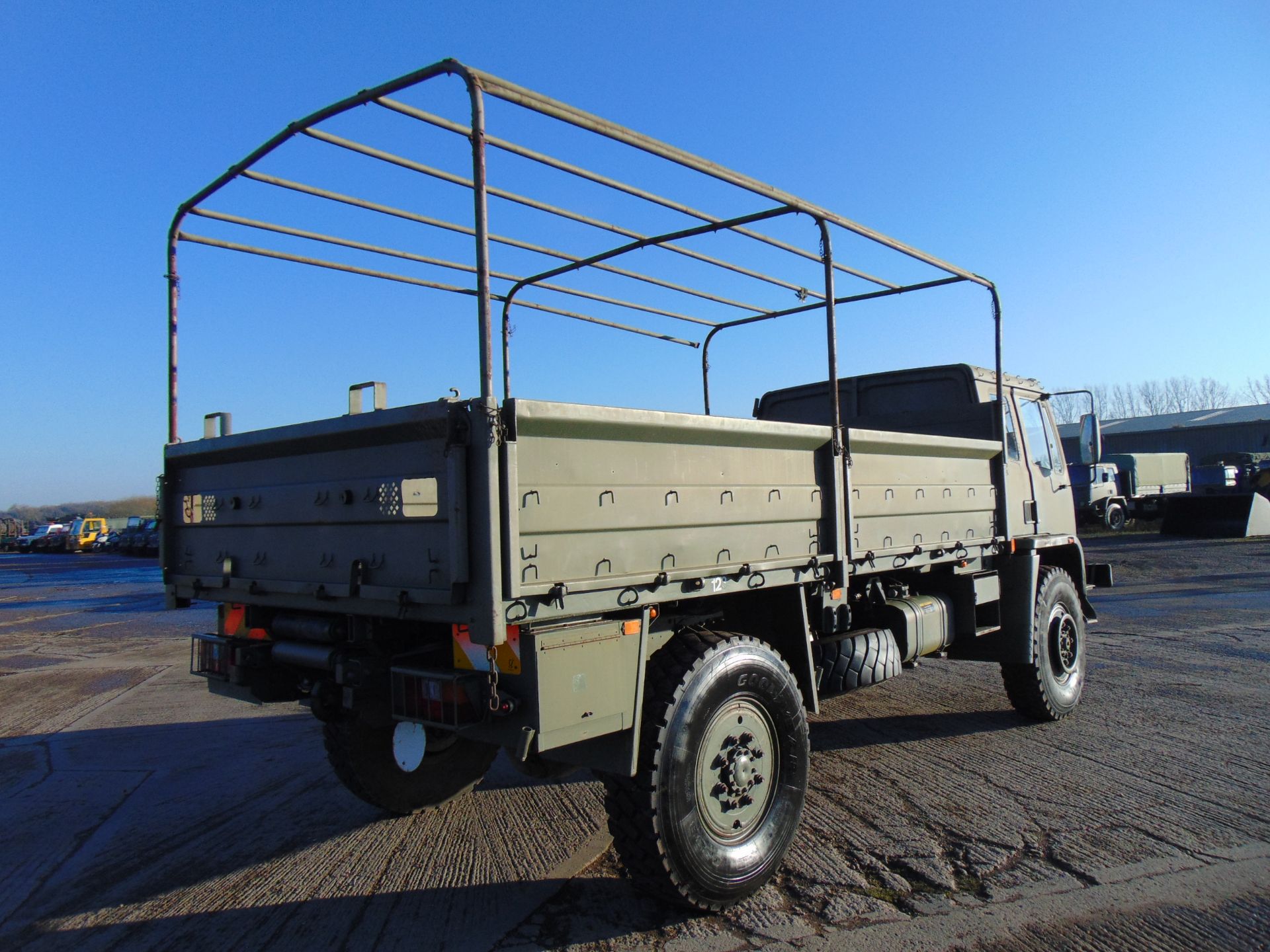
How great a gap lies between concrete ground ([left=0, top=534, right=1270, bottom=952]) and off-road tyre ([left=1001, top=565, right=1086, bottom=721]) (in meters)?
0.16

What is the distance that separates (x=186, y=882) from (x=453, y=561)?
7.74 feet

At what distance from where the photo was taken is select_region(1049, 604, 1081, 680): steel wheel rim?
20.5ft

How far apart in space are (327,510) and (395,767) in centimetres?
170

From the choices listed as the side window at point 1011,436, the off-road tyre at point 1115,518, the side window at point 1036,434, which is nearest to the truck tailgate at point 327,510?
the side window at point 1011,436

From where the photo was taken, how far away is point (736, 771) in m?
3.64

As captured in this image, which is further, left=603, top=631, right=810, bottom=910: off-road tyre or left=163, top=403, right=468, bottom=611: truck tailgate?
left=603, top=631, right=810, bottom=910: off-road tyre

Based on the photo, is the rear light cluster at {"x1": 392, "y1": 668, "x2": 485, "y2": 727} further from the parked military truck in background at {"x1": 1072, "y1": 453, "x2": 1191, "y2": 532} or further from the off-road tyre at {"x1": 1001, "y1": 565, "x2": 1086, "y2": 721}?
the parked military truck in background at {"x1": 1072, "y1": 453, "x2": 1191, "y2": 532}

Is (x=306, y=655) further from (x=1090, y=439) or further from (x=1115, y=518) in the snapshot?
(x=1115, y=518)

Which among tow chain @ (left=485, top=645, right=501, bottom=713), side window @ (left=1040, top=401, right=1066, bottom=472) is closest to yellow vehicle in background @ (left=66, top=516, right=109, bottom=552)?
side window @ (left=1040, top=401, right=1066, bottom=472)

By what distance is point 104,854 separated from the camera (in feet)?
13.9

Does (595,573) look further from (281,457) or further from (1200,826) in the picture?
(1200,826)

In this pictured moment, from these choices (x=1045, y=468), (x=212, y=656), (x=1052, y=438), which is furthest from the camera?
(x=1052, y=438)

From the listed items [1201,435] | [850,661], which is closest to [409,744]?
[850,661]

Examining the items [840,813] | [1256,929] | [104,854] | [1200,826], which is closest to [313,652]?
[104,854]
